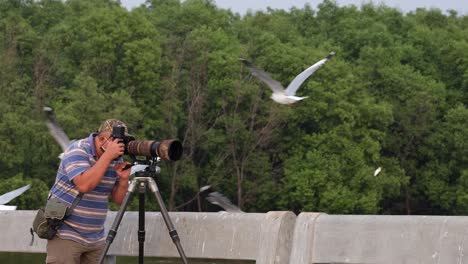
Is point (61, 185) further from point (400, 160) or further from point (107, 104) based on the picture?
point (400, 160)

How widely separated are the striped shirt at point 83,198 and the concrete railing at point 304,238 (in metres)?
0.26

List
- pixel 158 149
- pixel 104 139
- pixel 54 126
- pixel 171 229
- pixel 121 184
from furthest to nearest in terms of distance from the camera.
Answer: pixel 54 126
pixel 121 184
pixel 104 139
pixel 158 149
pixel 171 229

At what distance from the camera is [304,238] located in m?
6.42

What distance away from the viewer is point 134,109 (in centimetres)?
6469

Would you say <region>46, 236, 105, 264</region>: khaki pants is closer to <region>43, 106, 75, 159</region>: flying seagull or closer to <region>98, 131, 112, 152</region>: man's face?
<region>98, 131, 112, 152</region>: man's face

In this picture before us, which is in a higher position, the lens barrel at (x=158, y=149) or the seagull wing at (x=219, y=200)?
the lens barrel at (x=158, y=149)

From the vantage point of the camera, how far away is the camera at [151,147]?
710 cm

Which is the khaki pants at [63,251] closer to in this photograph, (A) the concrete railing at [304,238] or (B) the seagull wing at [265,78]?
(A) the concrete railing at [304,238]

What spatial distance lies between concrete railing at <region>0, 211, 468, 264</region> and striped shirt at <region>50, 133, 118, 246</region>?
0.86 feet

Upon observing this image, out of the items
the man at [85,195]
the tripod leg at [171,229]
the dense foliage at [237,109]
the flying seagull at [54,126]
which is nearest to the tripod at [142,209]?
the tripod leg at [171,229]

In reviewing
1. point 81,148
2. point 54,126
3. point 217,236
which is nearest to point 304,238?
point 217,236

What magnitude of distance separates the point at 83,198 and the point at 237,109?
2650 inches

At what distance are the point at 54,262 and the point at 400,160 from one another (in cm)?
7075

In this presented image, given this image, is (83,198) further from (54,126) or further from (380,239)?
(54,126)
